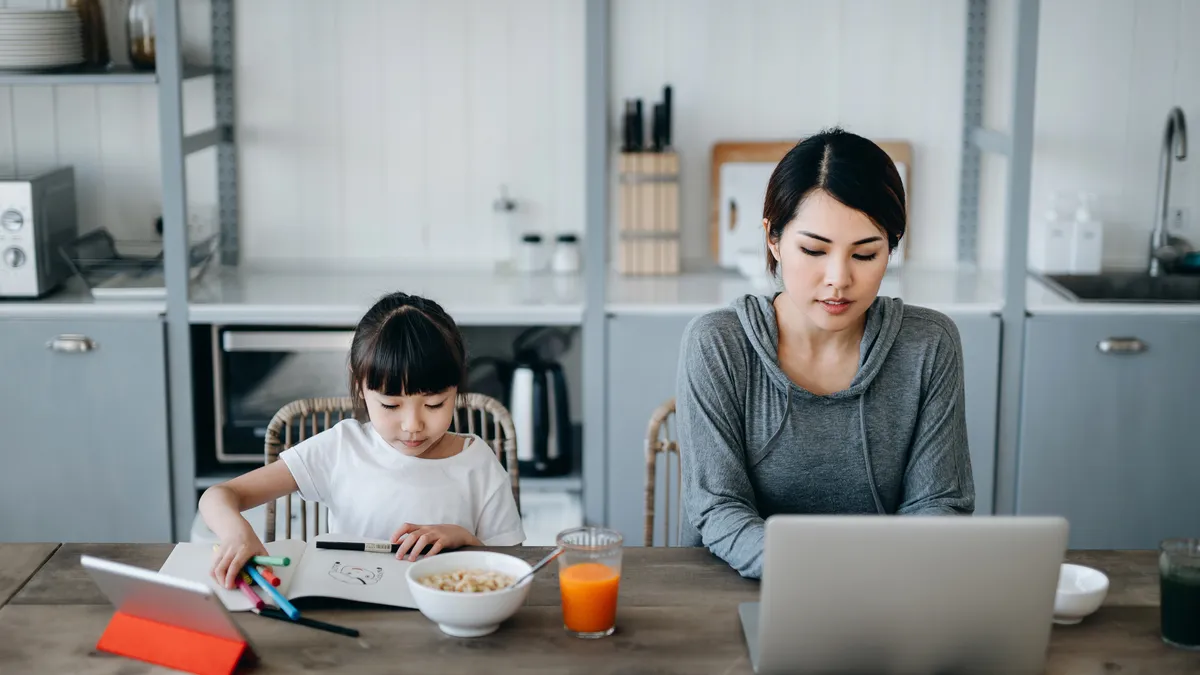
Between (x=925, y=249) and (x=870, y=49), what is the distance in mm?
554

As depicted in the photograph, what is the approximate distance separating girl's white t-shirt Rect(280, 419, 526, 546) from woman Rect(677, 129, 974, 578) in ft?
0.99

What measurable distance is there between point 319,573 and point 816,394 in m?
0.76

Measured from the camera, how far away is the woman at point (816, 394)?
1.85 metres

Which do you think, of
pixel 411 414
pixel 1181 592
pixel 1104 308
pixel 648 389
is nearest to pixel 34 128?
pixel 648 389

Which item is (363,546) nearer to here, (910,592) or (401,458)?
(401,458)

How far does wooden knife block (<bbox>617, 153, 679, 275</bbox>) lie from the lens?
332cm

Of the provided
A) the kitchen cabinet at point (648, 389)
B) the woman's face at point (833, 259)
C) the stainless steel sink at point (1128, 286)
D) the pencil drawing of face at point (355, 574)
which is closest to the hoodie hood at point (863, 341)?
the woman's face at point (833, 259)

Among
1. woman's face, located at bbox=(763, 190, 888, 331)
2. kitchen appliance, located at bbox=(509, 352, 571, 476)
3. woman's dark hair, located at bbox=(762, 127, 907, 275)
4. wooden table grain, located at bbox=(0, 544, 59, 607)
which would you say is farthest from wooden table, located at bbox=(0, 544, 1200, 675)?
kitchen appliance, located at bbox=(509, 352, 571, 476)

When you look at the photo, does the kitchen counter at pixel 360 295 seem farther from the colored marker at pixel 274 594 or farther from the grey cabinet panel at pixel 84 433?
the colored marker at pixel 274 594

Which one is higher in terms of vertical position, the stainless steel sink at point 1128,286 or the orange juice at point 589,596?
the stainless steel sink at point 1128,286

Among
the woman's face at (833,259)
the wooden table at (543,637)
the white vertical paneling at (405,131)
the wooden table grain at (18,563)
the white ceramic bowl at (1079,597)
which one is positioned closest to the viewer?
the wooden table at (543,637)

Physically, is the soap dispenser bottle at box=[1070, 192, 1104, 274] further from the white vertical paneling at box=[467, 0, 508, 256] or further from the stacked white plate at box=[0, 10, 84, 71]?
the stacked white plate at box=[0, 10, 84, 71]

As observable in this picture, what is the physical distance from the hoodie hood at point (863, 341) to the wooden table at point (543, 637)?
0.33m

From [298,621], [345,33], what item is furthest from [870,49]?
[298,621]
